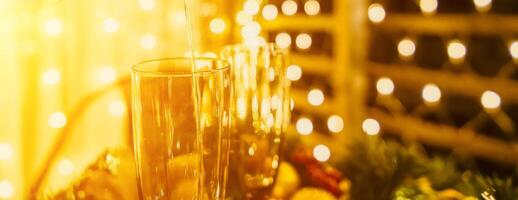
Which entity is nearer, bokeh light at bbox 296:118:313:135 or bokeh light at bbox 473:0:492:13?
bokeh light at bbox 473:0:492:13

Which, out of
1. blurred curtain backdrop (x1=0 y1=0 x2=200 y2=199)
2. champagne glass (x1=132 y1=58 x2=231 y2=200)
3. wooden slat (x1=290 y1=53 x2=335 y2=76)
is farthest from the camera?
wooden slat (x1=290 y1=53 x2=335 y2=76)

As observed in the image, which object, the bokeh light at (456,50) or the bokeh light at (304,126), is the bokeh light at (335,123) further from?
the bokeh light at (456,50)

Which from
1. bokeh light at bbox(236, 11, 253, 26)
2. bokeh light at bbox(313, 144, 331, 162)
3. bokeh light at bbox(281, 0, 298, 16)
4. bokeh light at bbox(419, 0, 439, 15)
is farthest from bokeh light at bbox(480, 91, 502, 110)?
bokeh light at bbox(236, 11, 253, 26)

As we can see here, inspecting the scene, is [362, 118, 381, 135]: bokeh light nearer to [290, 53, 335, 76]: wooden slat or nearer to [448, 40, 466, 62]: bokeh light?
[290, 53, 335, 76]: wooden slat

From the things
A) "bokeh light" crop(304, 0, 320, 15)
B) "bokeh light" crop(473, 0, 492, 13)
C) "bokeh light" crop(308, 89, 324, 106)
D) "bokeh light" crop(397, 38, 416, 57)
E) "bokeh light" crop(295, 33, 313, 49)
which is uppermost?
"bokeh light" crop(473, 0, 492, 13)

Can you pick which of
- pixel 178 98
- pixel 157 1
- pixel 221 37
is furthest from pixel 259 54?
pixel 221 37

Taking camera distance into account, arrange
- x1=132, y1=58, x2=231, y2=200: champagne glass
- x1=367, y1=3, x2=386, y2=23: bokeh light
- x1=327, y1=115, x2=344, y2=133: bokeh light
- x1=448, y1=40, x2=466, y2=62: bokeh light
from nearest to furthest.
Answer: x1=132, y1=58, x2=231, y2=200: champagne glass, x1=448, y1=40, x2=466, y2=62: bokeh light, x1=367, y1=3, x2=386, y2=23: bokeh light, x1=327, y1=115, x2=344, y2=133: bokeh light

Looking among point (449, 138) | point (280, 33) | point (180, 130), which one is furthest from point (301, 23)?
point (180, 130)

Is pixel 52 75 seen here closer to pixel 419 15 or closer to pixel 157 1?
pixel 157 1
